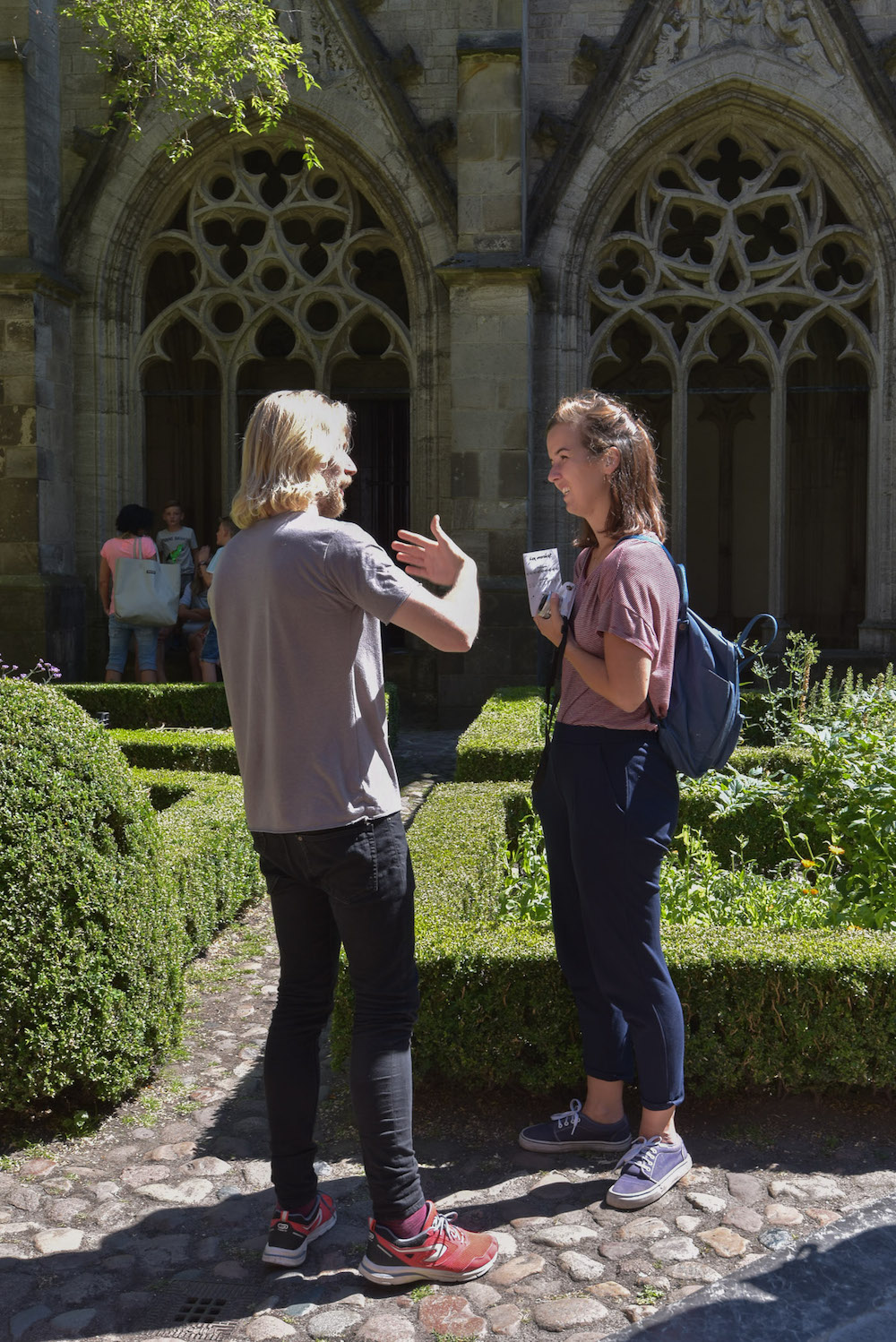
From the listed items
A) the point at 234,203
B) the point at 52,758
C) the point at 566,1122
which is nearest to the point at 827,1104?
the point at 566,1122

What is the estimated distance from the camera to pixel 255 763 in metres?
2.36

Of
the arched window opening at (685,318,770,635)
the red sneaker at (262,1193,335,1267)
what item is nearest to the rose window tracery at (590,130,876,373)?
the arched window opening at (685,318,770,635)

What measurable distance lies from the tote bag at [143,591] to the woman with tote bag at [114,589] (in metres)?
0.05

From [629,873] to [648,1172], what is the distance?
25.7 inches

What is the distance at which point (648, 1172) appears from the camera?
269cm

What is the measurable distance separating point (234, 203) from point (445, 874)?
8.47 m

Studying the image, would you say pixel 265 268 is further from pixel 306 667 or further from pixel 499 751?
pixel 306 667

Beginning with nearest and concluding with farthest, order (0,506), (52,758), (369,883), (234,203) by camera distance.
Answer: (369,883), (52,758), (0,506), (234,203)

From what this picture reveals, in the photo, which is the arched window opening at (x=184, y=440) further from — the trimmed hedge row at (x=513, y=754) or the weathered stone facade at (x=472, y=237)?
the trimmed hedge row at (x=513, y=754)

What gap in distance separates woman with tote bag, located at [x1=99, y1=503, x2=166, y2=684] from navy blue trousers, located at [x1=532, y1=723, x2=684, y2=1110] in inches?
265

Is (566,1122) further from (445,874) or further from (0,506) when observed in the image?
(0,506)

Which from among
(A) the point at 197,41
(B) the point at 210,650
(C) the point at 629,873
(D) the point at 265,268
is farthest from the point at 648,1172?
(D) the point at 265,268

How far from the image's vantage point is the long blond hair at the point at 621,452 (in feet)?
8.84

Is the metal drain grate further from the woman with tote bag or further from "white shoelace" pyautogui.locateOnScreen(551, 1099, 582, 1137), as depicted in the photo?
the woman with tote bag
